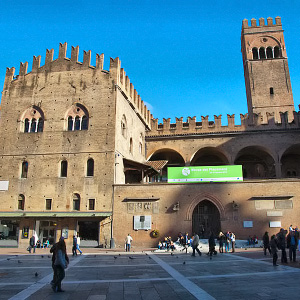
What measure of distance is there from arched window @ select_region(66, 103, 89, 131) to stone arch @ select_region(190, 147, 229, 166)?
11.8 m

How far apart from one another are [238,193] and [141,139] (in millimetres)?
12526

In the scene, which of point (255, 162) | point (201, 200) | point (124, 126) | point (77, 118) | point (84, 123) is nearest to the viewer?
point (201, 200)

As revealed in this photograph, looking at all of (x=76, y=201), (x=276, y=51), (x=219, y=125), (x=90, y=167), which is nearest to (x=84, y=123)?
(x=90, y=167)

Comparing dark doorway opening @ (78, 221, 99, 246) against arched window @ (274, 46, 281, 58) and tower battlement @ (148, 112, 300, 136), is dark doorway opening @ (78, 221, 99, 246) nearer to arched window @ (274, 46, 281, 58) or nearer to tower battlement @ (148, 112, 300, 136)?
tower battlement @ (148, 112, 300, 136)

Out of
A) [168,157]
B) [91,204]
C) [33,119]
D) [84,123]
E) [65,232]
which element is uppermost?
[33,119]

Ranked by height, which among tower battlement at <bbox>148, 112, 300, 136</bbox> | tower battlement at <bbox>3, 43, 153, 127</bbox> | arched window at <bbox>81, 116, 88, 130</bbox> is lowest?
arched window at <bbox>81, 116, 88, 130</bbox>

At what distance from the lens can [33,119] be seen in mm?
25844

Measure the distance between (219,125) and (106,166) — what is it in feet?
44.0

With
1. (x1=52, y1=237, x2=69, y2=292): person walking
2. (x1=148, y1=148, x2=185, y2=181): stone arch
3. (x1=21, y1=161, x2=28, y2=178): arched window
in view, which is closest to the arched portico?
(x1=148, y1=148, x2=185, y2=181): stone arch

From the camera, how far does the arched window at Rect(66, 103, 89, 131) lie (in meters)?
25.0

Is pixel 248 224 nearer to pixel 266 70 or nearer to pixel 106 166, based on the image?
pixel 106 166

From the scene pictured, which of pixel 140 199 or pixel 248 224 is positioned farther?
→ pixel 140 199

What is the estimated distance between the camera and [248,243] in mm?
20594

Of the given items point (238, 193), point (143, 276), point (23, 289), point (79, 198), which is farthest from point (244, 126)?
point (23, 289)
